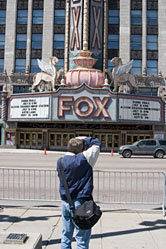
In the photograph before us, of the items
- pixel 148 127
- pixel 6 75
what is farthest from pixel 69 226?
pixel 6 75

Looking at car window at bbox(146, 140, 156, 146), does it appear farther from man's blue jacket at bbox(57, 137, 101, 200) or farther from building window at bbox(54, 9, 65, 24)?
building window at bbox(54, 9, 65, 24)

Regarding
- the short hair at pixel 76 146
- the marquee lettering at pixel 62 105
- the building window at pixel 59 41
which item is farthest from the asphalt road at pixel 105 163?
the building window at pixel 59 41

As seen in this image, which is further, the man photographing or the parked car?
the parked car

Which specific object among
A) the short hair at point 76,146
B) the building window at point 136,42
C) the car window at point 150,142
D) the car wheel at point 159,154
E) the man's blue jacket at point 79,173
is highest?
the building window at point 136,42

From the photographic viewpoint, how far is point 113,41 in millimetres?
43906

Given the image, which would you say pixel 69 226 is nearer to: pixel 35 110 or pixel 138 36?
pixel 35 110

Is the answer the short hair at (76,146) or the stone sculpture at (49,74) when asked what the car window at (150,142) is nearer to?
the stone sculpture at (49,74)

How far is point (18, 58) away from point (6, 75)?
342 centimetres

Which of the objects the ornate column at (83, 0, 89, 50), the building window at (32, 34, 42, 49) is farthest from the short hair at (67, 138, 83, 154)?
the building window at (32, 34, 42, 49)

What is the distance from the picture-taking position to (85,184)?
167 inches

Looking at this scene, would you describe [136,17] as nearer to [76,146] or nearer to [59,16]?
[59,16]

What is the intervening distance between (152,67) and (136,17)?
831cm

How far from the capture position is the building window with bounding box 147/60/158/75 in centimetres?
4381

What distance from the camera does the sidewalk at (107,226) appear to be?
17.7 feet
